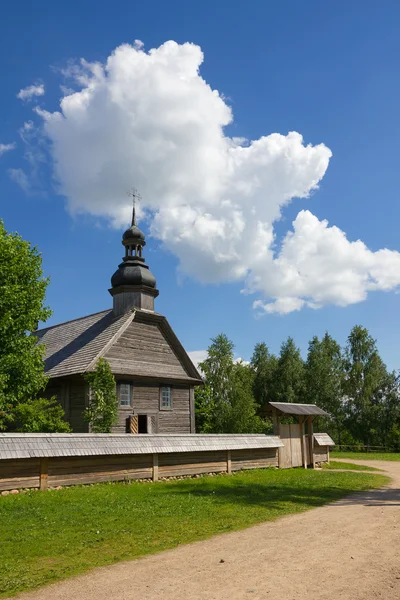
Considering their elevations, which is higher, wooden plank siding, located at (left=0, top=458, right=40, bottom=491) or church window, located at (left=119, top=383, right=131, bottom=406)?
church window, located at (left=119, top=383, right=131, bottom=406)

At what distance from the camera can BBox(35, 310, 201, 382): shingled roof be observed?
26.5 metres

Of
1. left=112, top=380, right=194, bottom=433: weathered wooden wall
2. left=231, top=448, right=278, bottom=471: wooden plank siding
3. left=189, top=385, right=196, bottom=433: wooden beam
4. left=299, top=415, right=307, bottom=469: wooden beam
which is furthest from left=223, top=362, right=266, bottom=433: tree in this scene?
left=231, top=448, right=278, bottom=471: wooden plank siding

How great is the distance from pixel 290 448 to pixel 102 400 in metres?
9.50

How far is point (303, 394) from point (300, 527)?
48524 mm

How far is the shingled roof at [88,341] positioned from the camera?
26.5m

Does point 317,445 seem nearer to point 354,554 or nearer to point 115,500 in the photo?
point 115,500

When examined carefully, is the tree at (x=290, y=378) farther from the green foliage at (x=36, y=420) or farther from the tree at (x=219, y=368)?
the green foliage at (x=36, y=420)

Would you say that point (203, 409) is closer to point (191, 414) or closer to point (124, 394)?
point (191, 414)

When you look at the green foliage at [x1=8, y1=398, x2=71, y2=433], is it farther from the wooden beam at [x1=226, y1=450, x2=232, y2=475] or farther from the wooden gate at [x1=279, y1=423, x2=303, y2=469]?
the wooden gate at [x1=279, y1=423, x2=303, y2=469]

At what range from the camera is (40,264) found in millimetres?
26344

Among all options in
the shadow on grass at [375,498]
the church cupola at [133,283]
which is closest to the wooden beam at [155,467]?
the shadow on grass at [375,498]

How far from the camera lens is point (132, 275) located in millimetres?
32312

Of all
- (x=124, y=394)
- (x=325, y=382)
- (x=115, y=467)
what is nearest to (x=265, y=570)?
(x=115, y=467)

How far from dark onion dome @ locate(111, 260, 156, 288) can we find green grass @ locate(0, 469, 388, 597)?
1575cm
